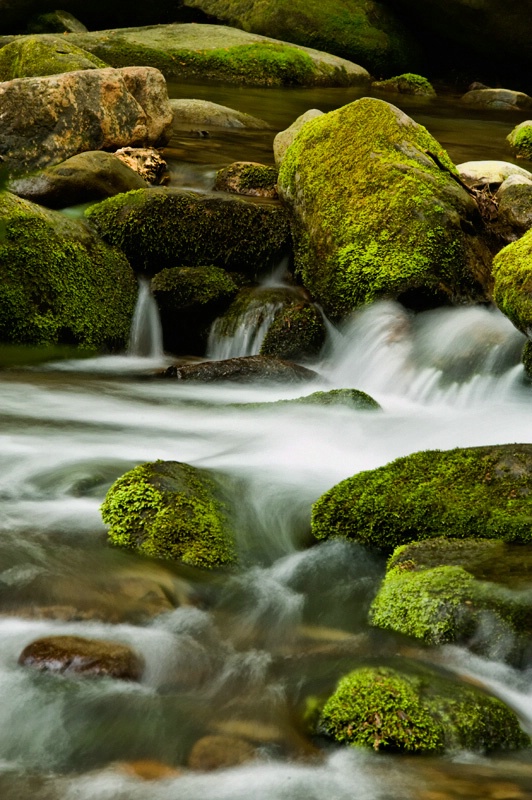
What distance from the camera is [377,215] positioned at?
748cm

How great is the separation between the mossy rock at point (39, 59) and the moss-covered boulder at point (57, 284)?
4917mm

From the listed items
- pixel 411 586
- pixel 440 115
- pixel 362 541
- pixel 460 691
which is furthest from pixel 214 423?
pixel 440 115

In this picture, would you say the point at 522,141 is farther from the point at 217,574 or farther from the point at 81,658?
the point at 81,658

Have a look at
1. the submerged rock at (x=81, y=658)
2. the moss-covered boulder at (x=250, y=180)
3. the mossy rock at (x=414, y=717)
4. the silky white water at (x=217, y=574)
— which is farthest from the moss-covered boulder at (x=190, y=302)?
the mossy rock at (x=414, y=717)

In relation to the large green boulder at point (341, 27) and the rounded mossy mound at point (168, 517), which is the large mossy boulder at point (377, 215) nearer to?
the rounded mossy mound at point (168, 517)

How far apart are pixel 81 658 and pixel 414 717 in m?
1.19

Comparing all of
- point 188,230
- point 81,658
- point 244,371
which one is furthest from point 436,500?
point 188,230

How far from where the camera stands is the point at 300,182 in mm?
8109

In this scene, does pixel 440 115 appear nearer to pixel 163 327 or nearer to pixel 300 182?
pixel 300 182

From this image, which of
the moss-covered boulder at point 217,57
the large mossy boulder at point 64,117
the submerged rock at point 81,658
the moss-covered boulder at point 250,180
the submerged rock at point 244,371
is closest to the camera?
the submerged rock at point 81,658

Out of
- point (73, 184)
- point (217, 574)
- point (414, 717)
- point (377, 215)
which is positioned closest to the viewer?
point (414, 717)

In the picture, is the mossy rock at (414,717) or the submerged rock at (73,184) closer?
the mossy rock at (414,717)

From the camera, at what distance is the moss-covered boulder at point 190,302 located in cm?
768

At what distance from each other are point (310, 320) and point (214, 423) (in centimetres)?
175
